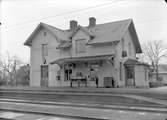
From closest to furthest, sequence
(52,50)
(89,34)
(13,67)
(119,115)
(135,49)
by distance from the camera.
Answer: (119,115) → (89,34) → (52,50) → (135,49) → (13,67)

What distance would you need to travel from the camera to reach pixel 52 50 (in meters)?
26.1

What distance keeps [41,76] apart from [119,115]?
1988cm

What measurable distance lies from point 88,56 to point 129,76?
553 cm

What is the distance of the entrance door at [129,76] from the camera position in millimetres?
23188

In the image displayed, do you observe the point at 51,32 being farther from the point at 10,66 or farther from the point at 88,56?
the point at 10,66

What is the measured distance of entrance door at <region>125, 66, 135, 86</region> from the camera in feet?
76.1

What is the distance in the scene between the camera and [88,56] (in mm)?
Result: 22938

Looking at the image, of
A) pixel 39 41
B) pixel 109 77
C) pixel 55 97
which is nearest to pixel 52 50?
→ pixel 39 41

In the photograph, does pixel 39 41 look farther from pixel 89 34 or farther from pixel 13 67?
pixel 13 67

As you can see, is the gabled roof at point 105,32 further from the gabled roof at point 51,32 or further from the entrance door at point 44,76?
the entrance door at point 44,76

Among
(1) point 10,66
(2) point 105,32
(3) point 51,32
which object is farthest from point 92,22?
(1) point 10,66

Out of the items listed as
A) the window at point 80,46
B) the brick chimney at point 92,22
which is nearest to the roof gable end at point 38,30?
the window at point 80,46

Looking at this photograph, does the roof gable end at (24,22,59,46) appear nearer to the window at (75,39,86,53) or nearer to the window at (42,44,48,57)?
the window at (42,44,48,57)

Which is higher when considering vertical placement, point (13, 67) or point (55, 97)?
point (13, 67)
